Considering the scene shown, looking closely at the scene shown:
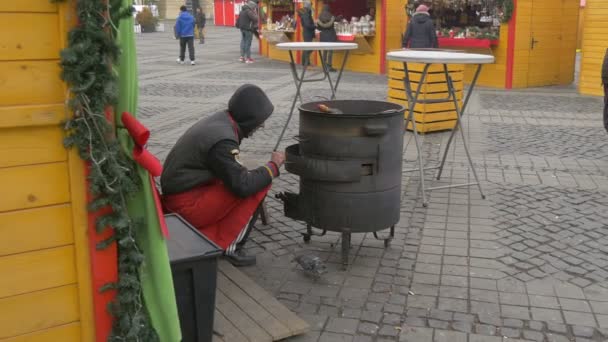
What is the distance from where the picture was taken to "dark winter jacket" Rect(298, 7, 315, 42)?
16.3 m

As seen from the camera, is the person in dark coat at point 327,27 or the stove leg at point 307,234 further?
the person in dark coat at point 327,27

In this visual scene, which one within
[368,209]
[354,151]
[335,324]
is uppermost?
[354,151]

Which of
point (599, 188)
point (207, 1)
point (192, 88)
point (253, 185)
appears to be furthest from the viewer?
point (207, 1)

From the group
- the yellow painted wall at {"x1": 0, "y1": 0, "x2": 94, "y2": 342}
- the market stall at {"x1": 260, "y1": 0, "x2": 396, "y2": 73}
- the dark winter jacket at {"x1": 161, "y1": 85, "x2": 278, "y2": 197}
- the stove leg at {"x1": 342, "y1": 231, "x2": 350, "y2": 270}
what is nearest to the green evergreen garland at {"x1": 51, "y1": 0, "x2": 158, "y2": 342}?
the yellow painted wall at {"x1": 0, "y1": 0, "x2": 94, "y2": 342}

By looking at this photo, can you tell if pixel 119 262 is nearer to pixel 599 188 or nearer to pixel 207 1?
pixel 599 188

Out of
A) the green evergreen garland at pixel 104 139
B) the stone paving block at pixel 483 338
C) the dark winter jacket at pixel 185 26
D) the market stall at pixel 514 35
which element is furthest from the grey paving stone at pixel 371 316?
the dark winter jacket at pixel 185 26

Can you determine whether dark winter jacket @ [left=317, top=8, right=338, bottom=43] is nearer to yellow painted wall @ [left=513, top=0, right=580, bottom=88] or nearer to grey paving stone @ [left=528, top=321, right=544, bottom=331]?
yellow painted wall @ [left=513, top=0, right=580, bottom=88]

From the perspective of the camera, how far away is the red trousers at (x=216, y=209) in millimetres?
3871

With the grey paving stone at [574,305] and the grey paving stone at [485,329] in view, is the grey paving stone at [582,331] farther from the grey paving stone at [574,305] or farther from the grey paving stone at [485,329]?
the grey paving stone at [485,329]

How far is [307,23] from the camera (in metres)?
16.3

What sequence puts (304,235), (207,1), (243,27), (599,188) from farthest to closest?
(207,1)
(243,27)
(599,188)
(304,235)

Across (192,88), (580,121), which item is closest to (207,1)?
(192,88)

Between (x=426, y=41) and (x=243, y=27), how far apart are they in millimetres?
7196

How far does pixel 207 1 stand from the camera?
180ft
